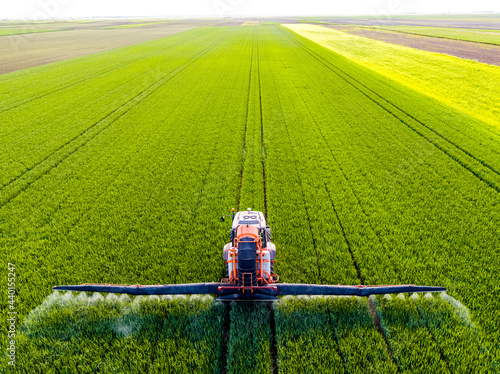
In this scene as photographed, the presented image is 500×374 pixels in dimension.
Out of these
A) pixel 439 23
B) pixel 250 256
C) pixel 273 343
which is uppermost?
pixel 439 23

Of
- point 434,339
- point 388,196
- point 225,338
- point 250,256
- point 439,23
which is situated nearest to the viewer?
point 434,339

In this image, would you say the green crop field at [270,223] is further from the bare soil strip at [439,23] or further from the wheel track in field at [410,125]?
the bare soil strip at [439,23]

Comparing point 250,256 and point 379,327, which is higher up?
point 250,256

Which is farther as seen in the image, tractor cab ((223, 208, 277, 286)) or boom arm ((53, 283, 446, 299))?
boom arm ((53, 283, 446, 299))

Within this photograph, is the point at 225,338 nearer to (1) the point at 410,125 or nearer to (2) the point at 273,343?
(2) the point at 273,343

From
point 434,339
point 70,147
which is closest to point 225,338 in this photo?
point 434,339

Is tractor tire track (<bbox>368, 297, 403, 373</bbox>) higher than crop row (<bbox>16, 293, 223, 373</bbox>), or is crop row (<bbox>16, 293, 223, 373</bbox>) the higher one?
crop row (<bbox>16, 293, 223, 373</bbox>)

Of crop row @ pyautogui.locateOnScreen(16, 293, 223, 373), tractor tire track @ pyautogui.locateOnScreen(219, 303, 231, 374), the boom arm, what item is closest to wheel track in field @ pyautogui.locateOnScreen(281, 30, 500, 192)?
the boom arm

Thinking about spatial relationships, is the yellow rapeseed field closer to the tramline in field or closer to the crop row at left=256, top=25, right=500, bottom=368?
the crop row at left=256, top=25, right=500, bottom=368

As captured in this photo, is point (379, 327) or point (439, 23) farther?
point (439, 23)
